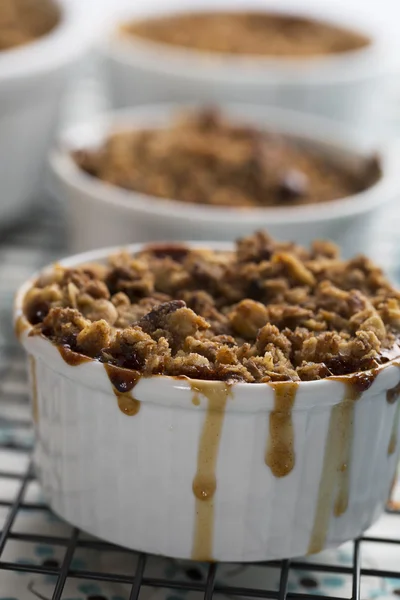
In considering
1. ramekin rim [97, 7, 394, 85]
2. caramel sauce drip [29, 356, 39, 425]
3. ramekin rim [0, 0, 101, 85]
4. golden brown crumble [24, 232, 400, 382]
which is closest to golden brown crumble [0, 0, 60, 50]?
ramekin rim [0, 0, 101, 85]

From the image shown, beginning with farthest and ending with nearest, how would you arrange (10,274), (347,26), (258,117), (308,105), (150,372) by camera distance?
(347,26) < (308,105) < (258,117) < (10,274) < (150,372)

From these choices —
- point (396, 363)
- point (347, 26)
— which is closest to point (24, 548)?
point (396, 363)

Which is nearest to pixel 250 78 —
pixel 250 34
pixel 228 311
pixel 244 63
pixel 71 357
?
pixel 244 63

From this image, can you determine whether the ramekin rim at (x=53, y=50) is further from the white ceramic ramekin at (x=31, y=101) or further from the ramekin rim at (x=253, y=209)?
the ramekin rim at (x=253, y=209)

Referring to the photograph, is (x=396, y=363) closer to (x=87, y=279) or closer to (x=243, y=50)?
(x=87, y=279)

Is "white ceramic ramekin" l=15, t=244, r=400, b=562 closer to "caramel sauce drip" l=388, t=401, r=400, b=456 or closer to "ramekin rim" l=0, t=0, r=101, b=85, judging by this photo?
"caramel sauce drip" l=388, t=401, r=400, b=456

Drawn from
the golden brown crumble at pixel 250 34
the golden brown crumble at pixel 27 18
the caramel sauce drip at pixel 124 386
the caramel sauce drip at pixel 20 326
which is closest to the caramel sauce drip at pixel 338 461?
the caramel sauce drip at pixel 124 386

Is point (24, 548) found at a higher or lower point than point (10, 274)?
higher

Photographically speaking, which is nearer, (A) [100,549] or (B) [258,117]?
(A) [100,549]
